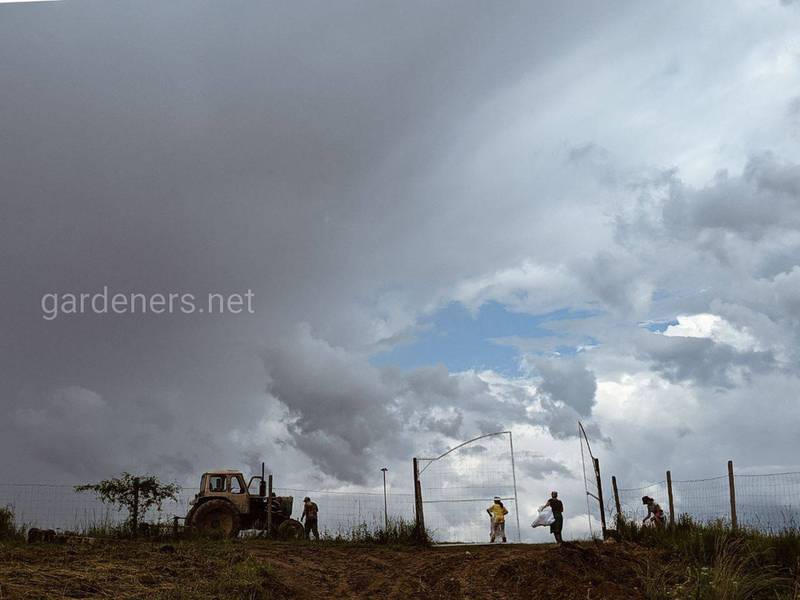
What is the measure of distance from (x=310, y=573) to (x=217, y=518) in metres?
8.62

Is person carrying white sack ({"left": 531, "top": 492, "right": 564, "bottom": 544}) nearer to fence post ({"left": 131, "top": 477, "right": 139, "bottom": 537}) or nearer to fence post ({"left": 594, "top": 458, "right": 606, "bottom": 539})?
fence post ({"left": 594, "top": 458, "right": 606, "bottom": 539})

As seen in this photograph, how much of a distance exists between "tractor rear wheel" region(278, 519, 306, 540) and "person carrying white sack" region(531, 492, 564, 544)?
23.4ft

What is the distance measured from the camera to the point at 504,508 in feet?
70.4

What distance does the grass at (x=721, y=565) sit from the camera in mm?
13305

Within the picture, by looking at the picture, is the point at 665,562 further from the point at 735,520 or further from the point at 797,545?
the point at 735,520

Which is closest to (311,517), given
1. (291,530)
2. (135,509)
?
(291,530)

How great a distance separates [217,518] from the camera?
2309 cm

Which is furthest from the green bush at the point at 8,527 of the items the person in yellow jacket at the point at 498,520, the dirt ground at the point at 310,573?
the person in yellow jacket at the point at 498,520

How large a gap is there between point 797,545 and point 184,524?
16351 millimetres

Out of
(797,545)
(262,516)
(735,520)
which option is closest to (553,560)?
(797,545)

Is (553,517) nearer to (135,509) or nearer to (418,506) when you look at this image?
(418,506)

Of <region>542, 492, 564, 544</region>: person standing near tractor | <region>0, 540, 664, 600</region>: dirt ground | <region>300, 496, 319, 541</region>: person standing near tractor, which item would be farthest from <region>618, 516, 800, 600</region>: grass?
<region>300, 496, 319, 541</region>: person standing near tractor

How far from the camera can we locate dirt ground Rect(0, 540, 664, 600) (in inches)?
481

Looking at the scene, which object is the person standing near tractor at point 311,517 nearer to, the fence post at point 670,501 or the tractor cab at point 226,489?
the tractor cab at point 226,489
